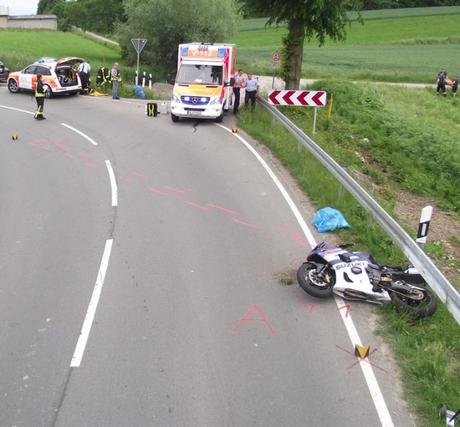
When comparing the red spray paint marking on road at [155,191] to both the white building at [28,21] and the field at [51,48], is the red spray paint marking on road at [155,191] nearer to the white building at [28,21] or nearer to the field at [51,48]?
the field at [51,48]

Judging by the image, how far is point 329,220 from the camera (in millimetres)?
10797

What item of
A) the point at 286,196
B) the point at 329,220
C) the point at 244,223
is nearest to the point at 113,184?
the point at 244,223

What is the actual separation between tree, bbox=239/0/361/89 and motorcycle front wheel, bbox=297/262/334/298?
14919 millimetres

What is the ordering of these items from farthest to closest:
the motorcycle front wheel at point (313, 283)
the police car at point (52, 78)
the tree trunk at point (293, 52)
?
the police car at point (52, 78) → the tree trunk at point (293, 52) → the motorcycle front wheel at point (313, 283)

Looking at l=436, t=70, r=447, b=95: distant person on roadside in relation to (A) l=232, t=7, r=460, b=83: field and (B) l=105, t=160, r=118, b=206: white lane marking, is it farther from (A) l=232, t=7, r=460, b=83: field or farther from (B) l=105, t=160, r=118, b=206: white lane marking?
(B) l=105, t=160, r=118, b=206: white lane marking

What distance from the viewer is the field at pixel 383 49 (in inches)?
1767

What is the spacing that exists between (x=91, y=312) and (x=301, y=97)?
11241 millimetres

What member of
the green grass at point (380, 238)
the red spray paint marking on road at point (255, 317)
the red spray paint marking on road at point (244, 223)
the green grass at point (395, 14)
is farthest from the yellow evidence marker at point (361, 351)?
the green grass at point (395, 14)

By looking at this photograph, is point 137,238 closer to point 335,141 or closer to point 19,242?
point 19,242

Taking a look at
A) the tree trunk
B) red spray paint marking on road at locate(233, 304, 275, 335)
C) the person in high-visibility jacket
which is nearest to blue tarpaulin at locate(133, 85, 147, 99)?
the person in high-visibility jacket

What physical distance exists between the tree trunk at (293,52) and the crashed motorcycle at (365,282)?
51.7 ft

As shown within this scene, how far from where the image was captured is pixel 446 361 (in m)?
6.77

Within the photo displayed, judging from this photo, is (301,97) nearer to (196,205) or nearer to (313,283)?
(196,205)

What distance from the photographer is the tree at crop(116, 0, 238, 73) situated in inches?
1316
